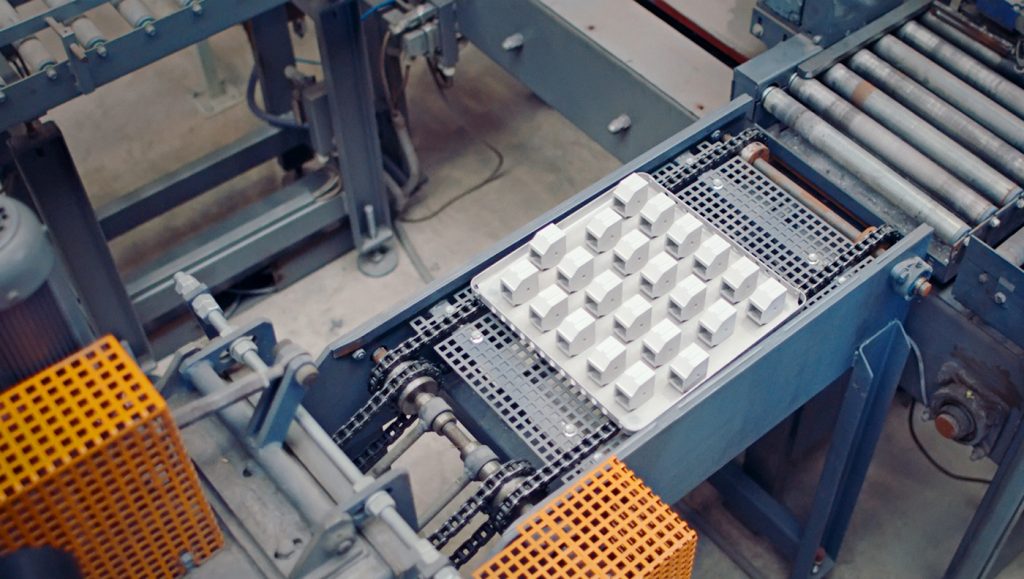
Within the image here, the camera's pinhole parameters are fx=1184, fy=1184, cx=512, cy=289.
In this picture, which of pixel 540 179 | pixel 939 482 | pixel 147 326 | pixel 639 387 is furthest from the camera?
pixel 540 179

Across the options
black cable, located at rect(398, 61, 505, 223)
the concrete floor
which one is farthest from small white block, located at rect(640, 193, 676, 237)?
black cable, located at rect(398, 61, 505, 223)

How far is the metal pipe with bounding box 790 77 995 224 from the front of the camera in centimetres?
270

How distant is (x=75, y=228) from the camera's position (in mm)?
3619

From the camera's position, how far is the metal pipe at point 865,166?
2689 millimetres

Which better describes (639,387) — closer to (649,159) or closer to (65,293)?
(649,159)

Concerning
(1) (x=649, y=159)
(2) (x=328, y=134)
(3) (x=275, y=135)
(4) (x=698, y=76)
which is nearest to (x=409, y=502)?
(1) (x=649, y=159)

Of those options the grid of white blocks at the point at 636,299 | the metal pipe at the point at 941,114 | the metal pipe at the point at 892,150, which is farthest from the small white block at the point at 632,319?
the metal pipe at the point at 941,114

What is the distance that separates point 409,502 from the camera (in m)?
2.01

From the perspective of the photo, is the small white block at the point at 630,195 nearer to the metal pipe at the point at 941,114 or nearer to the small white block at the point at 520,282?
the small white block at the point at 520,282

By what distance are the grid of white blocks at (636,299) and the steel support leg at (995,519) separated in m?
0.78

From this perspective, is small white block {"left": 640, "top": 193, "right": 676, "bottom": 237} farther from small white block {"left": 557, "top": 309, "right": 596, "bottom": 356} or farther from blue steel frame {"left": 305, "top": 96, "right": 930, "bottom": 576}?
small white block {"left": 557, "top": 309, "right": 596, "bottom": 356}

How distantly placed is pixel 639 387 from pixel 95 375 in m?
1.06

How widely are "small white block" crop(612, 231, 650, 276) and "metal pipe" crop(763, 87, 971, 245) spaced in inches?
23.1

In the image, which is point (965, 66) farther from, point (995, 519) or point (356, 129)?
point (356, 129)
